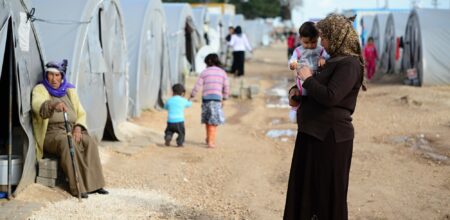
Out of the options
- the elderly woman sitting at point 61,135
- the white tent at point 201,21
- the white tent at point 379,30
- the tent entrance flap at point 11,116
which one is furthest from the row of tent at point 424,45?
the tent entrance flap at point 11,116

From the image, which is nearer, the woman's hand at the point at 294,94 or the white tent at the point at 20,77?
the woman's hand at the point at 294,94

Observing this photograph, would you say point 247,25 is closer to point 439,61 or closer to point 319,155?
point 439,61

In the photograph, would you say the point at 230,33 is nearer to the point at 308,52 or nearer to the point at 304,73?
the point at 308,52

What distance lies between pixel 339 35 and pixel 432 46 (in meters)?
12.9

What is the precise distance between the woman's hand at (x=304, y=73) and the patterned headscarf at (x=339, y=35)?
0.19 metres

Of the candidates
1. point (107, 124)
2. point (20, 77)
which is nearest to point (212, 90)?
point (107, 124)

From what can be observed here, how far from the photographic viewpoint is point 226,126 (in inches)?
469

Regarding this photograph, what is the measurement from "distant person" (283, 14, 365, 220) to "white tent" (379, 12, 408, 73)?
1567 centimetres

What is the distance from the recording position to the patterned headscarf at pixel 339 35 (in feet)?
12.8

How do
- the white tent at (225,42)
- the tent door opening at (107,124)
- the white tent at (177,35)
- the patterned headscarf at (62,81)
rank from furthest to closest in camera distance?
the white tent at (225,42), the white tent at (177,35), the tent door opening at (107,124), the patterned headscarf at (62,81)

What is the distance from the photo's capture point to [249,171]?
→ 307 inches

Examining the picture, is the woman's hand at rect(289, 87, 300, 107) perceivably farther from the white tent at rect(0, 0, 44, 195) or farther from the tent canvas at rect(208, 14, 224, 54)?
the tent canvas at rect(208, 14, 224, 54)

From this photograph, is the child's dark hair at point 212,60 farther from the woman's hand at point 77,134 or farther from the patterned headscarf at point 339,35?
the patterned headscarf at point 339,35

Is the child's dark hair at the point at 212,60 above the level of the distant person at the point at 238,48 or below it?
above
